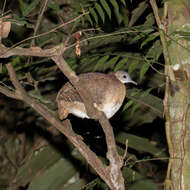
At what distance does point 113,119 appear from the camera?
3484mm

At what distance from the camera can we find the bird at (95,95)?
2646 mm

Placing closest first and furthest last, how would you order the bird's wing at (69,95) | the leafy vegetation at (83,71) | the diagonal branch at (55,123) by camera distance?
the diagonal branch at (55,123) < the bird's wing at (69,95) < the leafy vegetation at (83,71)

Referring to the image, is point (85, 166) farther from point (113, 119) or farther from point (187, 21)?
point (187, 21)

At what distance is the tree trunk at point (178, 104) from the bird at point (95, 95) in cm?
61

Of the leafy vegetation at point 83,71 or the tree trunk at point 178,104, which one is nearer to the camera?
the tree trunk at point 178,104

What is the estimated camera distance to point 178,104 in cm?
218

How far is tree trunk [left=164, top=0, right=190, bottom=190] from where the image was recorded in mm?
2109

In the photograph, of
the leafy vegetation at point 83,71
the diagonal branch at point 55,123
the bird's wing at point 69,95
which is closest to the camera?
the diagonal branch at point 55,123

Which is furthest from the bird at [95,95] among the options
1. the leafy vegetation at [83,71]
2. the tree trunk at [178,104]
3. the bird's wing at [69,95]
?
the tree trunk at [178,104]

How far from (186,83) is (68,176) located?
156 centimetres

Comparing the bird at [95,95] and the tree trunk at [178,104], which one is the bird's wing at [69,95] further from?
the tree trunk at [178,104]

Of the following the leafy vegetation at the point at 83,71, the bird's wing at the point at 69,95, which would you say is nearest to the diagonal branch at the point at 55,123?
the leafy vegetation at the point at 83,71

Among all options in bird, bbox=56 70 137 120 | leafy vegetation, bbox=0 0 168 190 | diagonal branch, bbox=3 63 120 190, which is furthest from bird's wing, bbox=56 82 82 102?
diagonal branch, bbox=3 63 120 190

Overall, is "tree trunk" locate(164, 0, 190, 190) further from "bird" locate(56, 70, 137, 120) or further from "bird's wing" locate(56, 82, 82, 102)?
"bird's wing" locate(56, 82, 82, 102)
